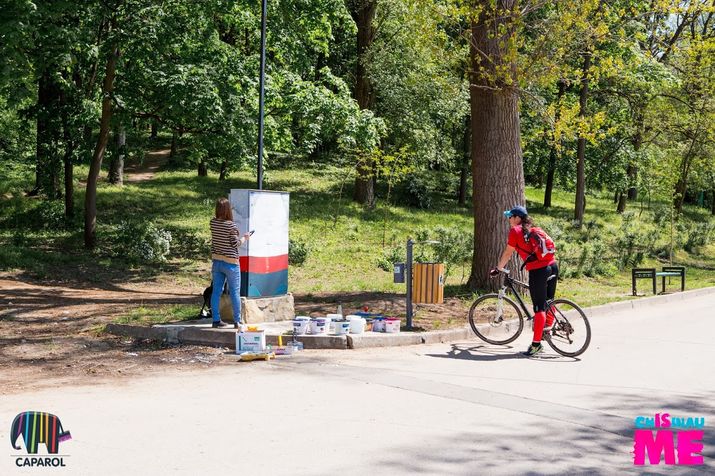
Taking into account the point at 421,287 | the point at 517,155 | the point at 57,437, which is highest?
the point at 517,155

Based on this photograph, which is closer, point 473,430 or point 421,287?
point 473,430

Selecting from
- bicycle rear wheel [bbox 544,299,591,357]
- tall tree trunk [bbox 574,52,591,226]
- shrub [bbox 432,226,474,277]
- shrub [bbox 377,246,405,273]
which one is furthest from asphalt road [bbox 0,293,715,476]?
tall tree trunk [bbox 574,52,591,226]

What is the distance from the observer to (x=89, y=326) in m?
11.9

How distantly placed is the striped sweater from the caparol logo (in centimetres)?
Answer: 419

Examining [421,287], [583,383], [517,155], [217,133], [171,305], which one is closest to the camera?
[583,383]

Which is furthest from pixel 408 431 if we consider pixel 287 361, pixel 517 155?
pixel 517 155

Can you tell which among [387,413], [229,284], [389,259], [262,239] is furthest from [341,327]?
[389,259]

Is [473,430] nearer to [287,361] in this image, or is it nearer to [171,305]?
[287,361]

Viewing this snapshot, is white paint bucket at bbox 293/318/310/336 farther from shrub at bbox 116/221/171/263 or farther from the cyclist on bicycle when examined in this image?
shrub at bbox 116/221/171/263

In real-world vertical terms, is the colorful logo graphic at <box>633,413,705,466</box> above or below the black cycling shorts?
below

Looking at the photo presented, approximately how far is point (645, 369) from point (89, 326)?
8108 mm

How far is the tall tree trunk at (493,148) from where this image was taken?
1446 cm

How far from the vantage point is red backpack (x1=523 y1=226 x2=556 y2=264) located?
31.9 ft

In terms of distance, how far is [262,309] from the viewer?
38.1ft
